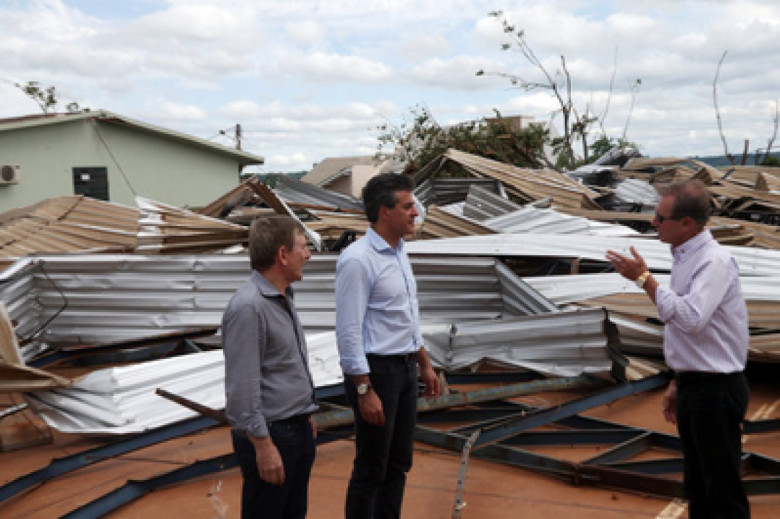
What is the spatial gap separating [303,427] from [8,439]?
3.56m

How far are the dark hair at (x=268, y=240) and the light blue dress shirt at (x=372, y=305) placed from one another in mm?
537

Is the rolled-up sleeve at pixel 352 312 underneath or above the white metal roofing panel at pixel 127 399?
above

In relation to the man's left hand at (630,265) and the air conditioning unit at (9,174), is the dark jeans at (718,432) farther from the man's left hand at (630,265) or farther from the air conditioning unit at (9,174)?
the air conditioning unit at (9,174)

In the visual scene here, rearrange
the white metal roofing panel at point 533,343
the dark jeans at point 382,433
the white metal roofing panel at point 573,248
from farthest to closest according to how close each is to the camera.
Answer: the white metal roofing panel at point 573,248 → the white metal roofing panel at point 533,343 → the dark jeans at point 382,433

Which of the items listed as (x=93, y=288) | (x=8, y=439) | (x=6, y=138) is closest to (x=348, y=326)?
(x=8, y=439)

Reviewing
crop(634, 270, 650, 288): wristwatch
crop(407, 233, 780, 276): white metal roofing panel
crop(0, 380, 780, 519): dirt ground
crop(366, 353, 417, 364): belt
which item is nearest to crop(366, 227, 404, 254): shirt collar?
crop(366, 353, 417, 364): belt

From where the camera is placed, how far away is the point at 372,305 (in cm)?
343

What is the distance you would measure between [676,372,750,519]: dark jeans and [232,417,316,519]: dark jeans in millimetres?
1615

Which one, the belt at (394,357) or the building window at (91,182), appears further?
the building window at (91,182)

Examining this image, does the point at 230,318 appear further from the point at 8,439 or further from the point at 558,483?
the point at 8,439

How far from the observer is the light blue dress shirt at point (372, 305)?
10.8 feet

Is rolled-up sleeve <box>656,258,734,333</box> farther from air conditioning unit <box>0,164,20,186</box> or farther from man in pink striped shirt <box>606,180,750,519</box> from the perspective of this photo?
air conditioning unit <box>0,164,20,186</box>

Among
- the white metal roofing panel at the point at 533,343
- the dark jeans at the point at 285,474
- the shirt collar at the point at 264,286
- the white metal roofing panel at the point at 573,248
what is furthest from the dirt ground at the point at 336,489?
the white metal roofing panel at the point at 573,248

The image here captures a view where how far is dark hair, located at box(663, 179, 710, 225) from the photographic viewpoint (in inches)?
129
